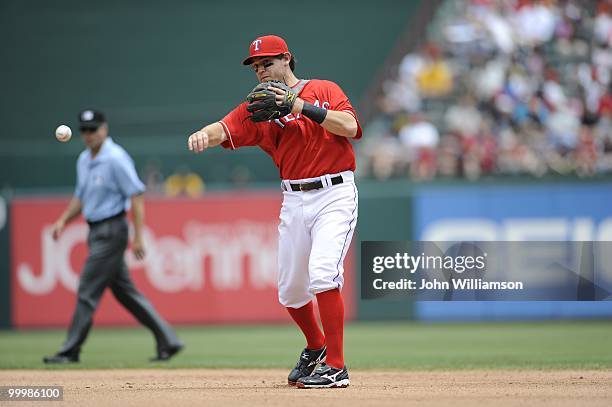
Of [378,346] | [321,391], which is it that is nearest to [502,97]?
[378,346]

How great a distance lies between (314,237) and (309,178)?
37cm

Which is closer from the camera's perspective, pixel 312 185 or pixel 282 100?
pixel 282 100

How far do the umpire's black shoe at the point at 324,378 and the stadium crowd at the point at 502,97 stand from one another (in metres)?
7.84

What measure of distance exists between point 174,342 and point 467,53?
1012cm

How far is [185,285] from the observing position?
1401 centimetres

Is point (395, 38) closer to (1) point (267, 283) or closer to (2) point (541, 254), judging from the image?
(1) point (267, 283)

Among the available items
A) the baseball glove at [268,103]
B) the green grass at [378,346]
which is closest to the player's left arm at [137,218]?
the green grass at [378,346]

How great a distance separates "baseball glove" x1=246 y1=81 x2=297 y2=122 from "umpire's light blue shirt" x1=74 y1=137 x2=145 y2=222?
3.15 m

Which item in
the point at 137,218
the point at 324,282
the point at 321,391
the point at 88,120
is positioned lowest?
the point at 321,391

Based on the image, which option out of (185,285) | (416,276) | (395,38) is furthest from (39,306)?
(395,38)

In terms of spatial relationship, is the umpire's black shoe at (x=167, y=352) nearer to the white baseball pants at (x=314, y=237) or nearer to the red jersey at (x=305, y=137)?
the white baseball pants at (x=314, y=237)

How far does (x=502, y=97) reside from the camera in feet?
55.3

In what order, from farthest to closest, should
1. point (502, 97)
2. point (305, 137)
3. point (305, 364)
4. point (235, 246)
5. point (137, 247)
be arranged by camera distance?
1. point (502, 97)
2. point (235, 246)
3. point (137, 247)
4. point (305, 364)
5. point (305, 137)

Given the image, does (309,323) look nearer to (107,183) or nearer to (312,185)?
(312,185)
